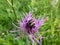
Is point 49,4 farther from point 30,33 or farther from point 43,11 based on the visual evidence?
point 30,33

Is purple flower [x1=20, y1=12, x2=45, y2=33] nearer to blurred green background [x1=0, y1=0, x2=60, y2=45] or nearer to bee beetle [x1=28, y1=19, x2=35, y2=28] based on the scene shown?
bee beetle [x1=28, y1=19, x2=35, y2=28]

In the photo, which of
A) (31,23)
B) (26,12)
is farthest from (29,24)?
(26,12)

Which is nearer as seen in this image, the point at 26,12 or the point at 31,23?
the point at 31,23

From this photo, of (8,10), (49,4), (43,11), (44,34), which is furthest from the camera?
(49,4)

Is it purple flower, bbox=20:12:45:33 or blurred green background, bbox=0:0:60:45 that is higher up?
purple flower, bbox=20:12:45:33

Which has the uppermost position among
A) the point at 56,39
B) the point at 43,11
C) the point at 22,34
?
the point at 22,34

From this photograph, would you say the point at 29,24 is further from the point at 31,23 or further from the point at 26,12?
the point at 26,12

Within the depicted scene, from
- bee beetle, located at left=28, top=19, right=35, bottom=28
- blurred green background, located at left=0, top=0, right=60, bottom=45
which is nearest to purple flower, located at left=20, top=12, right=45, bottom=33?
bee beetle, located at left=28, top=19, right=35, bottom=28

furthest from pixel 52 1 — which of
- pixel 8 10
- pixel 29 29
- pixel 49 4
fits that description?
pixel 29 29
